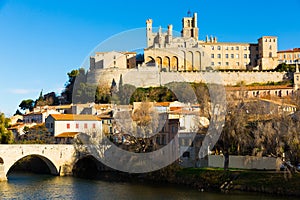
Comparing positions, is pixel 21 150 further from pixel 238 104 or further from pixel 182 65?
pixel 182 65

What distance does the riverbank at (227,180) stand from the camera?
26.6 meters

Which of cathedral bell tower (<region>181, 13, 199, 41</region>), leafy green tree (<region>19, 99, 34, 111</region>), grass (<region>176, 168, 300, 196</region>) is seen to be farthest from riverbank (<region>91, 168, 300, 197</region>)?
cathedral bell tower (<region>181, 13, 199, 41</region>)

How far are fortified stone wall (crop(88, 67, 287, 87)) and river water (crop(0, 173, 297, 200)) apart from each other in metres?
41.6

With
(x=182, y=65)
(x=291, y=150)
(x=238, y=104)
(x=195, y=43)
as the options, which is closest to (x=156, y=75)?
(x=182, y=65)

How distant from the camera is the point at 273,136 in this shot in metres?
28.5

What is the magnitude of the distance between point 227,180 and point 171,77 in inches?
1852

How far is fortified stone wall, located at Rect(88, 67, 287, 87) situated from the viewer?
7556 centimetres

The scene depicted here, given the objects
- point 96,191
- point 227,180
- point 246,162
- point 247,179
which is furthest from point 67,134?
point 247,179

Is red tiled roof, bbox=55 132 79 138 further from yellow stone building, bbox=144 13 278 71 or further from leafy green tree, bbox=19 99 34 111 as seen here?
leafy green tree, bbox=19 99 34 111

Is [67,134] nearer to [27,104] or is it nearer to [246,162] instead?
[246,162]

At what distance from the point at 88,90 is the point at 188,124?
37.0m

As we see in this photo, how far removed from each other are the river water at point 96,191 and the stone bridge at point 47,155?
1.84 meters

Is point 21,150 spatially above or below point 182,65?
below

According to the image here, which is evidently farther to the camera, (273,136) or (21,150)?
(21,150)
